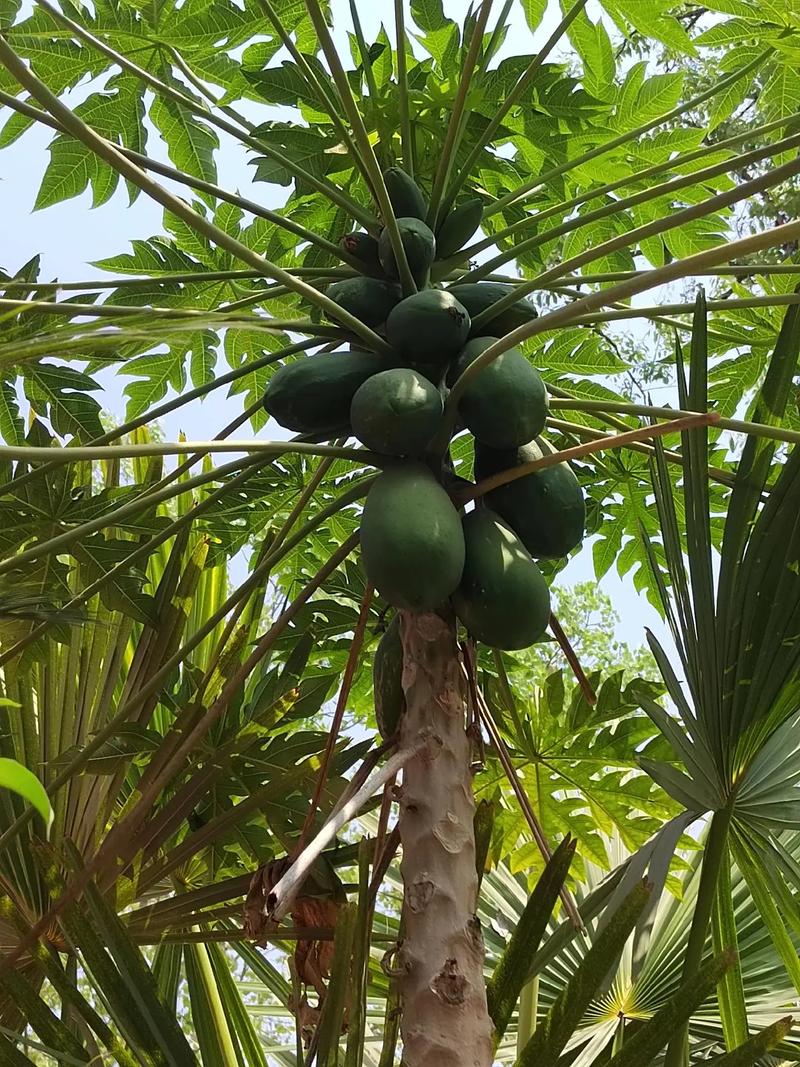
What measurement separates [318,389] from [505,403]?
29 cm

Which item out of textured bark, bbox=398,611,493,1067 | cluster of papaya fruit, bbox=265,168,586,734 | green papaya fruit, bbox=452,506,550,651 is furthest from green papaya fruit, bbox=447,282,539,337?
textured bark, bbox=398,611,493,1067

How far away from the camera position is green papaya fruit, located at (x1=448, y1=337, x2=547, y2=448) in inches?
58.8

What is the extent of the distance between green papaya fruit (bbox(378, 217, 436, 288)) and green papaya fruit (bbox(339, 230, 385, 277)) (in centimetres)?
5

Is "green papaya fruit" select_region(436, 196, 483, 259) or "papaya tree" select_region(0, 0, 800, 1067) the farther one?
"green papaya fruit" select_region(436, 196, 483, 259)

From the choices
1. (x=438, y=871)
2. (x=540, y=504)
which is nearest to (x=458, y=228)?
(x=540, y=504)

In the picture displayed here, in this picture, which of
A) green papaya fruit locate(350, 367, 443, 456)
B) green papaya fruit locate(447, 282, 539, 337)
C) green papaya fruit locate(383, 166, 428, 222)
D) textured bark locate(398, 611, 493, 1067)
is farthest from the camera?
green papaya fruit locate(383, 166, 428, 222)

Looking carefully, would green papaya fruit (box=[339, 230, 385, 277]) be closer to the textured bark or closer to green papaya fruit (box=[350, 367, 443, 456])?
green papaya fruit (box=[350, 367, 443, 456])

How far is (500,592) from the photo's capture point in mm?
1419

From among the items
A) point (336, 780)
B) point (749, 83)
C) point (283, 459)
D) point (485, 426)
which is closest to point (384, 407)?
point (485, 426)

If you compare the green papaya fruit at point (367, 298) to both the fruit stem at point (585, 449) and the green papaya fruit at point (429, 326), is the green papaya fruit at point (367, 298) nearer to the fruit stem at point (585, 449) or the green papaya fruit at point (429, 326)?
the green papaya fruit at point (429, 326)

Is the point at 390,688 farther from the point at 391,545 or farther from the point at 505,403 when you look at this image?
the point at 505,403

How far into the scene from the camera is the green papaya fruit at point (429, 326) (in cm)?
159

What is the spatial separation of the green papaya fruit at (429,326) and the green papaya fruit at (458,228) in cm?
30

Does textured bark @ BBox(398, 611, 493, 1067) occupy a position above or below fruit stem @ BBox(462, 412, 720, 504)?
below
